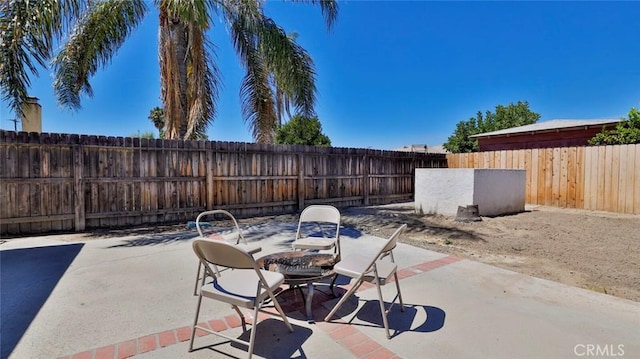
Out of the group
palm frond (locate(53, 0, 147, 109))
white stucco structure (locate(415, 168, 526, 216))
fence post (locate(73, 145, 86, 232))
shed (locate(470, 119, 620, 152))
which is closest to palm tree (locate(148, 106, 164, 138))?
palm frond (locate(53, 0, 147, 109))

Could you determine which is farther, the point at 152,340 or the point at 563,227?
the point at 563,227

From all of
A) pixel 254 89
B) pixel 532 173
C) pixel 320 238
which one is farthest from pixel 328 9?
pixel 532 173

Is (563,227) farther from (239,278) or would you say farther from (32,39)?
(32,39)

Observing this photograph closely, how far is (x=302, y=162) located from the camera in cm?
906

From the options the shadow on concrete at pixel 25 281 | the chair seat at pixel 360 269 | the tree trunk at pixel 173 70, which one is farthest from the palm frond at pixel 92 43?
the chair seat at pixel 360 269

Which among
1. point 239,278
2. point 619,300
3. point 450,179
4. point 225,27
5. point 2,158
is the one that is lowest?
point 619,300

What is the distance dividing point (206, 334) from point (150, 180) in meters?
5.53

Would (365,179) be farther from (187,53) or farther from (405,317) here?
(405,317)

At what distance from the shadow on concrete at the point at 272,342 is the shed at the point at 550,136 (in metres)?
16.9

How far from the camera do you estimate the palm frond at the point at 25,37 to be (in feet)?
15.0

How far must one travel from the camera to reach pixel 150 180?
6.81 meters

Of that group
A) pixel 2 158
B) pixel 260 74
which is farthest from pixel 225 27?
pixel 2 158

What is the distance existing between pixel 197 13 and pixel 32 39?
9.02 feet

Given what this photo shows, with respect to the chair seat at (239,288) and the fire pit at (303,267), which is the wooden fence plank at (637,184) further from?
the chair seat at (239,288)
